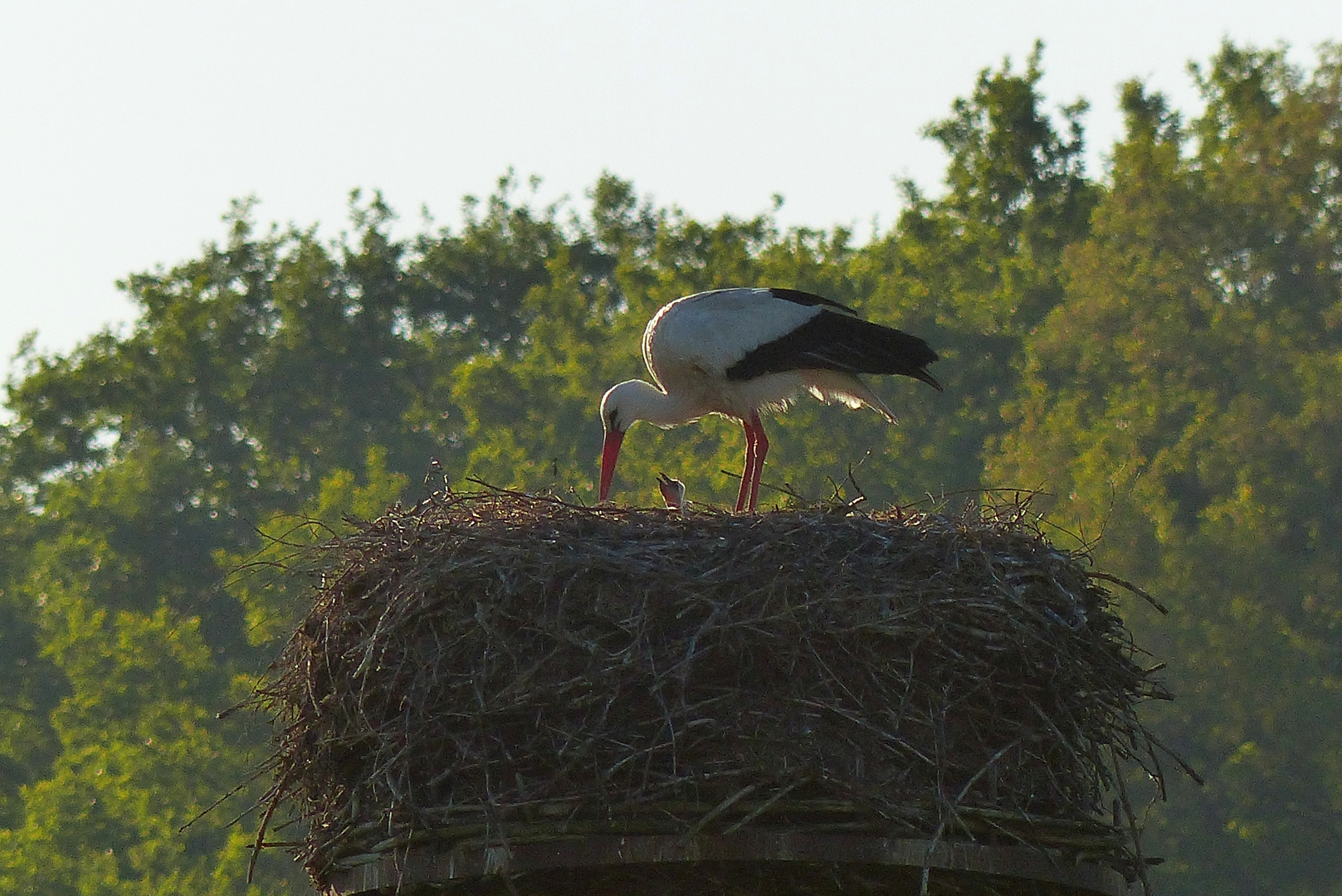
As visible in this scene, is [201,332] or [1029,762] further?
[201,332]

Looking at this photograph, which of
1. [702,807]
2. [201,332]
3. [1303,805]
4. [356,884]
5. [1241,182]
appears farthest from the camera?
[201,332]

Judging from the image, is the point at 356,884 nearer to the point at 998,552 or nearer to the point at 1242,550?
the point at 998,552

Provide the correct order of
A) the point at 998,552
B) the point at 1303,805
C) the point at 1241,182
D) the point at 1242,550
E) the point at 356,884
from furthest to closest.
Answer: the point at 1241,182 < the point at 1242,550 < the point at 1303,805 < the point at 998,552 < the point at 356,884

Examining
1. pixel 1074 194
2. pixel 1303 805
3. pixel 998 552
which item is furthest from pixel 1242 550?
pixel 998 552

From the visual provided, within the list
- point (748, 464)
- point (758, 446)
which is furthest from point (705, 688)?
point (758, 446)

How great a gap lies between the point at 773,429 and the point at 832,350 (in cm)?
2097

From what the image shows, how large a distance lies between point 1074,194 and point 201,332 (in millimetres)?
15185

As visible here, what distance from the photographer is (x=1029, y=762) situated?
670 cm

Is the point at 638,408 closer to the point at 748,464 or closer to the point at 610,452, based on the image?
the point at 610,452

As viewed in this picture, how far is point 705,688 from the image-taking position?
641cm

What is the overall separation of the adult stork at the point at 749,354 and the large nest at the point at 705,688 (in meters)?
2.81

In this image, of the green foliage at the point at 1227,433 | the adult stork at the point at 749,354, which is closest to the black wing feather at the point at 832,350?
the adult stork at the point at 749,354

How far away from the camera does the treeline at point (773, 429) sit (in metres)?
24.4

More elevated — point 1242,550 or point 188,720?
point 1242,550
